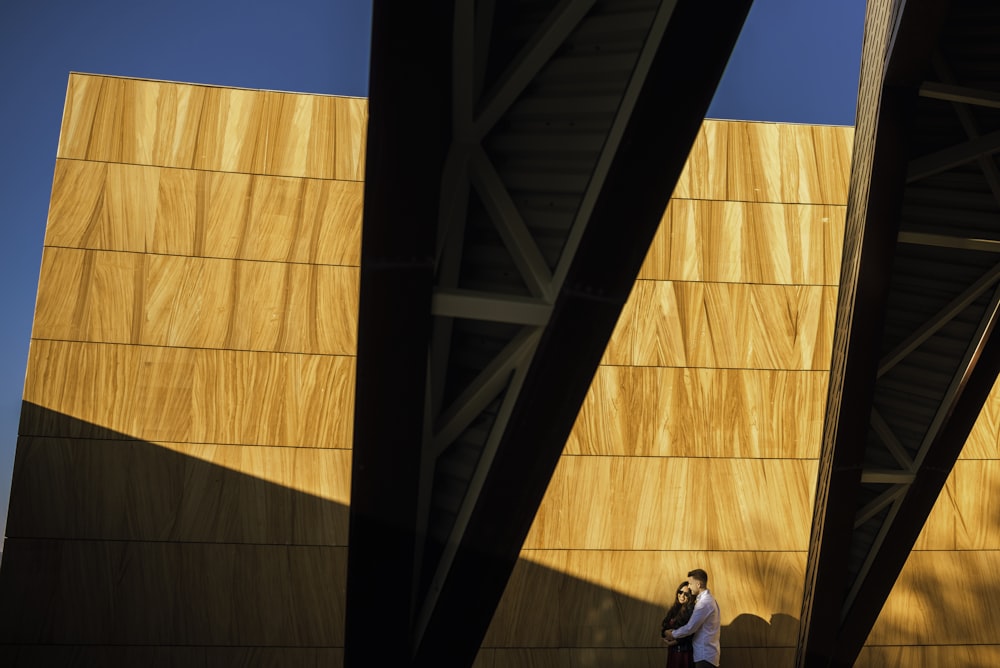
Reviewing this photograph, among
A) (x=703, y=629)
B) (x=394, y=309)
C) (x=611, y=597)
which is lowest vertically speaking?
(x=611, y=597)

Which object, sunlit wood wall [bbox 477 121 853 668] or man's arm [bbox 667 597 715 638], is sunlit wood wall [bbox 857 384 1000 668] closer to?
sunlit wood wall [bbox 477 121 853 668]

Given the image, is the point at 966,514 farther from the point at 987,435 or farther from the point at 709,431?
the point at 709,431

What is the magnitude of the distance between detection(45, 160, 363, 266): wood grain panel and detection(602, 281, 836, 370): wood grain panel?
3675 millimetres

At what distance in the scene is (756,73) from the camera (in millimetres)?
10672

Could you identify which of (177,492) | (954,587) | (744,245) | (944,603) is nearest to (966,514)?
(954,587)

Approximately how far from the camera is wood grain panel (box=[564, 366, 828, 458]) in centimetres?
1021

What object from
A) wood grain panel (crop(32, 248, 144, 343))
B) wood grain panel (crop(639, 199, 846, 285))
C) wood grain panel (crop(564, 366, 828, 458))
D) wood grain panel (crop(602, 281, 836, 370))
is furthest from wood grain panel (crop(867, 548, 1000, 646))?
wood grain panel (crop(32, 248, 144, 343))

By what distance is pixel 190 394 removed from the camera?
31.8 ft

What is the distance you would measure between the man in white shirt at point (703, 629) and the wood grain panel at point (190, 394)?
4481 millimetres

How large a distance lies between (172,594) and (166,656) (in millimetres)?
694

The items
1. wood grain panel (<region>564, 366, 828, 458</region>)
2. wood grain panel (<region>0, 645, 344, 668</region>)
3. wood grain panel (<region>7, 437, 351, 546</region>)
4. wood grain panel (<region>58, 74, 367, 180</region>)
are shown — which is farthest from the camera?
wood grain panel (<region>564, 366, 828, 458</region>)

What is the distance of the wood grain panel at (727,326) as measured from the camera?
10344mm

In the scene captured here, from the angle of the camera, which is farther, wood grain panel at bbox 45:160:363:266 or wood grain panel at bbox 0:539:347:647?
wood grain panel at bbox 45:160:363:266

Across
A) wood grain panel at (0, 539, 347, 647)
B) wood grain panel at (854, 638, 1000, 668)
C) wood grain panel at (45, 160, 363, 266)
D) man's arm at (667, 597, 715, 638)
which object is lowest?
wood grain panel at (854, 638, 1000, 668)
